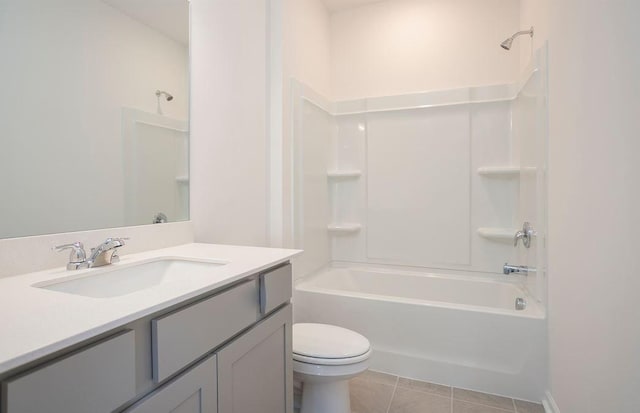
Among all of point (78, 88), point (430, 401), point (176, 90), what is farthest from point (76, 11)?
point (430, 401)

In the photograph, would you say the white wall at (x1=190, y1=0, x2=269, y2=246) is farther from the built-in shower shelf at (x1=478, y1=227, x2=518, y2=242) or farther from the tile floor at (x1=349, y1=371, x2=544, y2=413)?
the built-in shower shelf at (x1=478, y1=227, x2=518, y2=242)

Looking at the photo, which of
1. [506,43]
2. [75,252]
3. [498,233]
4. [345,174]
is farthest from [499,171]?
[75,252]

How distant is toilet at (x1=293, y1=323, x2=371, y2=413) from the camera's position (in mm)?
1401

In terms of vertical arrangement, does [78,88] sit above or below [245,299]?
above

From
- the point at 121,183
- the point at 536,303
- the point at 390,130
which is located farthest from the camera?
the point at 390,130

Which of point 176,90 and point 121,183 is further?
point 176,90

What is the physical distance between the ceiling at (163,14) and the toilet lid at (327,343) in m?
1.61

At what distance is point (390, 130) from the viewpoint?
9.02 feet

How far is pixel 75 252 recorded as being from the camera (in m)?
1.10

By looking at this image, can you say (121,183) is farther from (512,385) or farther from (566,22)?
(512,385)

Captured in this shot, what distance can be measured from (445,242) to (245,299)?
77.9 inches

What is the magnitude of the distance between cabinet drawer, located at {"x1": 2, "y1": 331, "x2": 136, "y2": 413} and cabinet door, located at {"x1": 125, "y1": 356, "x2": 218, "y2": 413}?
0.07m

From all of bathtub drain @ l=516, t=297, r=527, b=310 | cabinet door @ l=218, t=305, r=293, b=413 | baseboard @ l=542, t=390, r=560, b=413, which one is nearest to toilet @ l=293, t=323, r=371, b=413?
cabinet door @ l=218, t=305, r=293, b=413

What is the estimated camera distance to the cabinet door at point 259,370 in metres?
0.95
